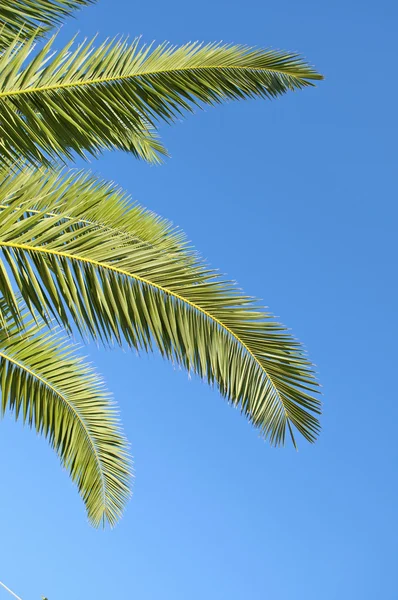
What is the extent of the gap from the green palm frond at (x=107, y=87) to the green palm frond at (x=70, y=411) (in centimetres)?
182

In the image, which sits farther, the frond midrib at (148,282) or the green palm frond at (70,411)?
the green palm frond at (70,411)

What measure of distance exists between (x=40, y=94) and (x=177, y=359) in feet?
5.33

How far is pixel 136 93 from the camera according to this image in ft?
13.3

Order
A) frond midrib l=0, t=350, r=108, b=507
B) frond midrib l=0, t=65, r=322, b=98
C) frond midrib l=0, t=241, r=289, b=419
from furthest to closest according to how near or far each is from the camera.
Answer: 1. frond midrib l=0, t=350, r=108, b=507
2. frond midrib l=0, t=65, r=322, b=98
3. frond midrib l=0, t=241, r=289, b=419

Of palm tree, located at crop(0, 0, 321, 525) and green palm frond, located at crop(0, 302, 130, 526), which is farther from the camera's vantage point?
green palm frond, located at crop(0, 302, 130, 526)

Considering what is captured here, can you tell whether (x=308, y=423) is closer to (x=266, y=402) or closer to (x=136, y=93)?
(x=266, y=402)

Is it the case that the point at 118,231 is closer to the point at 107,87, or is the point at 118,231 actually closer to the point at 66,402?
the point at 107,87

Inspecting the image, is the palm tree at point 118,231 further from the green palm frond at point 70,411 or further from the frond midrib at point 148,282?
the green palm frond at point 70,411

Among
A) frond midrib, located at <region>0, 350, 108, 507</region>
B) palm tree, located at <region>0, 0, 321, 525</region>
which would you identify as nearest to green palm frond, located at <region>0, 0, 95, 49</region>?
palm tree, located at <region>0, 0, 321, 525</region>

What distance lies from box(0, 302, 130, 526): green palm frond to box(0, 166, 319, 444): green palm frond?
1754 millimetres

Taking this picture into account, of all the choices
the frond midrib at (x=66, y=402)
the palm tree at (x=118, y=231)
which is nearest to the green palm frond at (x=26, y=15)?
the palm tree at (x=118, y=231)

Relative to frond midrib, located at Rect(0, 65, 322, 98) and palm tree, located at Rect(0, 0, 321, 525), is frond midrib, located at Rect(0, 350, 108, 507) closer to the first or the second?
palm tree, located at Rect(0, 0, 321, 525)

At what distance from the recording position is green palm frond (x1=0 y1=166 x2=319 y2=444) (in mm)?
3420

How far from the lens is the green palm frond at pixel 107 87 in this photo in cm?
362
